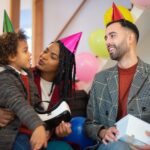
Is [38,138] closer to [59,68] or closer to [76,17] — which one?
[59,68]

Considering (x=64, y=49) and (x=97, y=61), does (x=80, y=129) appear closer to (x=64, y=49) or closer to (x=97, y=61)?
(x=64, y=49)

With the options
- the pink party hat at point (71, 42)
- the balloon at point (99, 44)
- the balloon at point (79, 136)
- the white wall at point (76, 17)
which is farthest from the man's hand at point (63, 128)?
the white wall at point (76, 17)

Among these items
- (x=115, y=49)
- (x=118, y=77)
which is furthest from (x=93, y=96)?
(x=115, y=49)

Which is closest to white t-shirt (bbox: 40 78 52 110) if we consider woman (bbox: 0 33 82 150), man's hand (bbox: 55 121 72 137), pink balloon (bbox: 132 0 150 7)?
woman (bbox: 0 33 82 150)

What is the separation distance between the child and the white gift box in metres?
0.36

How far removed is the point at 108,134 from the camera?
4.80ft

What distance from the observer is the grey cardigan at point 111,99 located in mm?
1604

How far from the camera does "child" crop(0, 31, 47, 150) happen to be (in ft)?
3.97

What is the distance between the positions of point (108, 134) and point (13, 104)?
1.70ft

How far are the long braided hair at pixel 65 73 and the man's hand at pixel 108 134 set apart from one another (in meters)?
0.38

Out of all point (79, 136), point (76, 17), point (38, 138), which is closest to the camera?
point (38, 138)

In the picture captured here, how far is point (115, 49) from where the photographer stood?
1.74 metres

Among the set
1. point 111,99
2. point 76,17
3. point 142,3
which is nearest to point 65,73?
point 111,99

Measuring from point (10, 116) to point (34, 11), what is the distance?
9.01 ft
